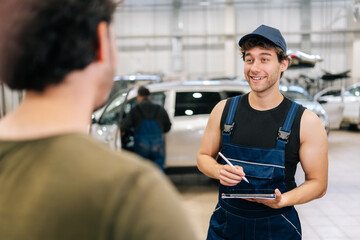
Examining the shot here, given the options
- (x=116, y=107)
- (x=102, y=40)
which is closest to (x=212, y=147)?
(x=102, y=40)

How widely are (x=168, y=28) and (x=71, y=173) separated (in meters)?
19.2

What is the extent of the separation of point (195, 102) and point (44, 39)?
5189 mm

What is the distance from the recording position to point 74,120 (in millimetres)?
622

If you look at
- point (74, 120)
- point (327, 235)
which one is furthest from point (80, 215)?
point (327, 235)

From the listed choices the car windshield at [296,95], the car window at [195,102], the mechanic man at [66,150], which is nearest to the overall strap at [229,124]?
the mechanic man at [66,150]

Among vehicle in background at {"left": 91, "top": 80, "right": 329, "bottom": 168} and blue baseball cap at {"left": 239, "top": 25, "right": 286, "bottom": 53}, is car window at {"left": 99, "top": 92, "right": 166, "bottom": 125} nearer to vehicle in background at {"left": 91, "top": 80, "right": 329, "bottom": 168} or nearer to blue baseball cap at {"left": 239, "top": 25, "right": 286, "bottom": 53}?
vehicle in background at {"left": 91, "top": 80, "right": 329, "bottom": 168}

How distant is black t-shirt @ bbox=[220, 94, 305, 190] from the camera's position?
175cm

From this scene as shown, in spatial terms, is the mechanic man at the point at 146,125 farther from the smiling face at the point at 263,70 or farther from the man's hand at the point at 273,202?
the man's hand at the point at 273,202

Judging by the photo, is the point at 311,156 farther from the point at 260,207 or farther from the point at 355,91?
the point at 355,91

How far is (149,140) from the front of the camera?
17.4 ft

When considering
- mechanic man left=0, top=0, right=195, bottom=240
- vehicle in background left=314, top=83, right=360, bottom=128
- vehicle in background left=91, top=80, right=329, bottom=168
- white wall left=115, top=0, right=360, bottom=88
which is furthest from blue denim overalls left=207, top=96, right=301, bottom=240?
white wall left=115, top=0, right=360, bottom=88

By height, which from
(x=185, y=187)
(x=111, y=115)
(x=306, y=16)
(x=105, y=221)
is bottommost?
(x=185, y=187)

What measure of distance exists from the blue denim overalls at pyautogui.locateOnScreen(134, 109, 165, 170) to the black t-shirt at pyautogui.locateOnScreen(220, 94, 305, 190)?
343cm

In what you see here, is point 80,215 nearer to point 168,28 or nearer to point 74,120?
point 74,120
